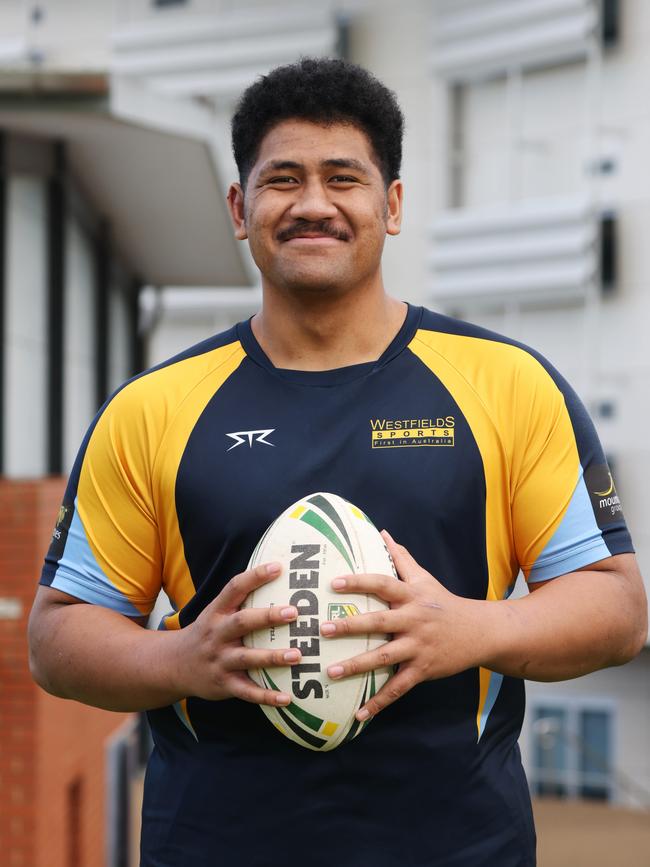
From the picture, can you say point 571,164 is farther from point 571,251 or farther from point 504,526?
point 504,526

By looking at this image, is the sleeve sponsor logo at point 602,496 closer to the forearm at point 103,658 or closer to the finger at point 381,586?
the finger at point 381,586

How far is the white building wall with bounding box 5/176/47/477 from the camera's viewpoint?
930 centimetres

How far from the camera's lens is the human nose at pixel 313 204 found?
2.89m

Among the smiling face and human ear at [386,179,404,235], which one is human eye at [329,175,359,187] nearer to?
the smiling face

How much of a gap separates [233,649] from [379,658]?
0.31 meters

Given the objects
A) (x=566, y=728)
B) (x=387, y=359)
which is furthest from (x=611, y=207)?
(x=387, y=359)

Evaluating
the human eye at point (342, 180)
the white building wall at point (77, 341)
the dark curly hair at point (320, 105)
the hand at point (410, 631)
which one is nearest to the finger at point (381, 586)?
the hand at point (410, 631)

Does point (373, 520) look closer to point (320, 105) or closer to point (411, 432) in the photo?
point (411, 432)

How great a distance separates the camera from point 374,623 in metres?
2.51

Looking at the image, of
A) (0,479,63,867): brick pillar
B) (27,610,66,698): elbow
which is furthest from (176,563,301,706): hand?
(0,479,63,867): brick pillar

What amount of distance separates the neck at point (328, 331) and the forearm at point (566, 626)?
746mm

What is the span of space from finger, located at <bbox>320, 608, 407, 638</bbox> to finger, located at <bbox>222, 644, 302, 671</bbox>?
11 centimetres

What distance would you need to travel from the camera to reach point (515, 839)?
2889 millimetres

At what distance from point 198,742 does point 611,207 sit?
1751 cm
